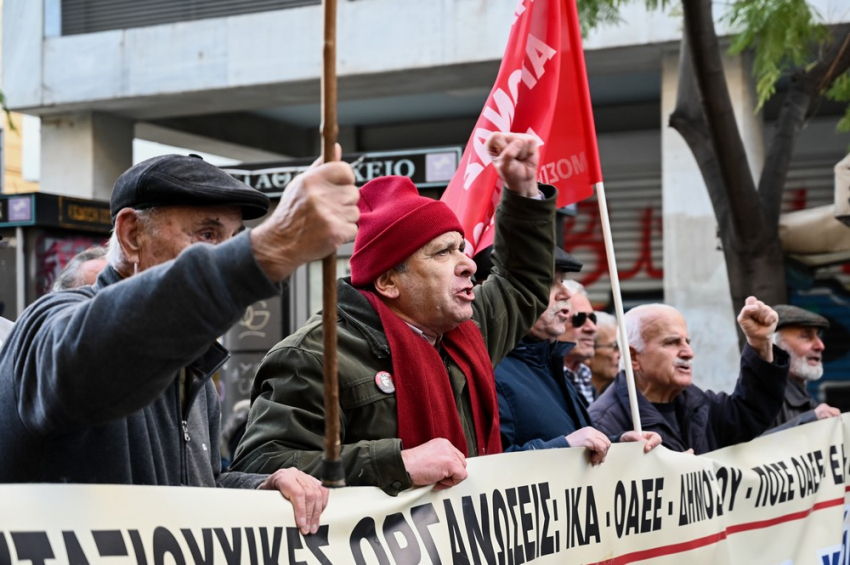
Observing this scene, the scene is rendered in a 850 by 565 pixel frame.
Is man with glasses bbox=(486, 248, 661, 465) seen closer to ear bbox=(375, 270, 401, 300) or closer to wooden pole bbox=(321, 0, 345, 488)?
ear bbox=(375, 270, 401, 300)

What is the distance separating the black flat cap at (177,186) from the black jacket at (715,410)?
2.74m

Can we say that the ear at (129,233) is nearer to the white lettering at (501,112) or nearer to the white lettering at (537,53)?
the white lettering at (501,112)

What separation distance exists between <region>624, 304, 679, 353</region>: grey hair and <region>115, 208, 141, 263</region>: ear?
3.19 m

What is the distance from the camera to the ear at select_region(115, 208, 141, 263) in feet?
8.69

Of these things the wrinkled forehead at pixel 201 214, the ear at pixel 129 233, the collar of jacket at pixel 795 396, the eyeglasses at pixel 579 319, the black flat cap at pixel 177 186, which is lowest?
the collar of jacket at pixel 795 396

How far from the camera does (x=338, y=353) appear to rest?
11.1ft

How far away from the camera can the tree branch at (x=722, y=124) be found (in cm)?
758

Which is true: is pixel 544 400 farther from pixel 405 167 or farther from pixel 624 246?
pixel 624 246

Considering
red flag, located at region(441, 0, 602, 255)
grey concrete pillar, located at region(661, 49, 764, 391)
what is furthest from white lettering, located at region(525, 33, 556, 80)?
grey concrete pillar, located at region(661, 49, 764, 391)

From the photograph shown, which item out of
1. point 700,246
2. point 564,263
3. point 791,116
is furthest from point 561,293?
point 700,246

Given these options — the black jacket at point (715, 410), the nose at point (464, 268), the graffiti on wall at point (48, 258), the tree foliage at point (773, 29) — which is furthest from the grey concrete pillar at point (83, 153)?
the nose at point (464, 268)

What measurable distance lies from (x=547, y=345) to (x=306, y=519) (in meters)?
1.94

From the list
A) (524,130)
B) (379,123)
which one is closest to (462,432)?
(524,130)

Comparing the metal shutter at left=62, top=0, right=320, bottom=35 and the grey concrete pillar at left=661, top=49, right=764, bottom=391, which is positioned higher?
the metal shutter at left=62, top=0, right=320, bottom=35
